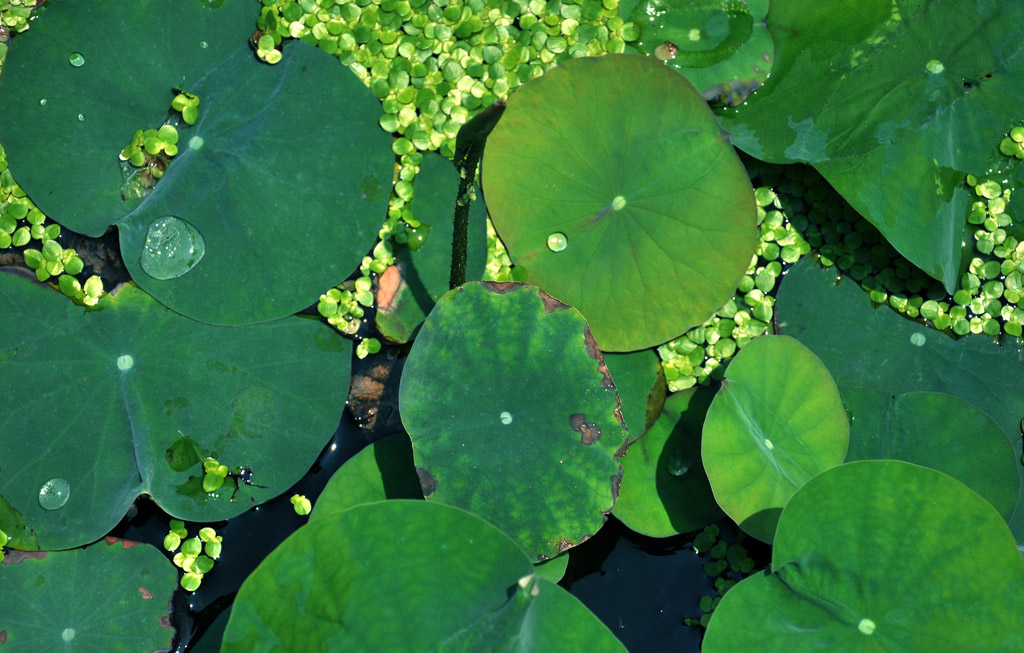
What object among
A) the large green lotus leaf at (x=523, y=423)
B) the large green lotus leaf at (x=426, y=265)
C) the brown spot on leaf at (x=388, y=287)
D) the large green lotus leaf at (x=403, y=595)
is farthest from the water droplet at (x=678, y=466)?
the brown spot on leaf at (x=388, y=287)

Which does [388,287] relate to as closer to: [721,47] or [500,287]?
[500,287]

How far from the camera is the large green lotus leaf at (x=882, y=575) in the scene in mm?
1686

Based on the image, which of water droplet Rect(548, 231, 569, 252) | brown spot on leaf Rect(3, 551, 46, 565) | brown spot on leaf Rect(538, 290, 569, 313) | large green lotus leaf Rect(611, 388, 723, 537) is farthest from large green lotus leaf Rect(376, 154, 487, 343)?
brown spot on leaf Rect(3, 551, 46, 565)

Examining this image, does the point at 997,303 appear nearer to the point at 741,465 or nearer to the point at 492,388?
the point at 741,465

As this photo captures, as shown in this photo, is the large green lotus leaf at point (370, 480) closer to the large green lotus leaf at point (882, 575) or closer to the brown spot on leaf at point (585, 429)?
the brown spot on leaf at point (585, 429)

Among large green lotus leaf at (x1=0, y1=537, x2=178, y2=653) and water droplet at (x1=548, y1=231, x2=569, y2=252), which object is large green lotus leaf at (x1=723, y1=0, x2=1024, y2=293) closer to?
water droplet at (x1=548, y1=231, x2=569, y2=252)

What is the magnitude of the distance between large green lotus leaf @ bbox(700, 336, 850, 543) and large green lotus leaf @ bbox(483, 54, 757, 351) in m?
0.27

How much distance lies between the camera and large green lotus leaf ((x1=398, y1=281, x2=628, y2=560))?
1.93 metres

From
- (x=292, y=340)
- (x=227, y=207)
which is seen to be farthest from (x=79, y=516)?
(x=227, y=207)

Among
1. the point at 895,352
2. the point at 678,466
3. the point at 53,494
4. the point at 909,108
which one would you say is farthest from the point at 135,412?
the point at 909,108

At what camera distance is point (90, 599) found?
2.03m

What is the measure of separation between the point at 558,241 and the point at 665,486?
2.91 ft

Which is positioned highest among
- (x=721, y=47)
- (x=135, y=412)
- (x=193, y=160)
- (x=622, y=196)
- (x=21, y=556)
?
(x=193, y=160)

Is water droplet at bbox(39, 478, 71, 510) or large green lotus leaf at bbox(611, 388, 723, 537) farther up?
water droplet at bbox(39, 478, 71, 510)
